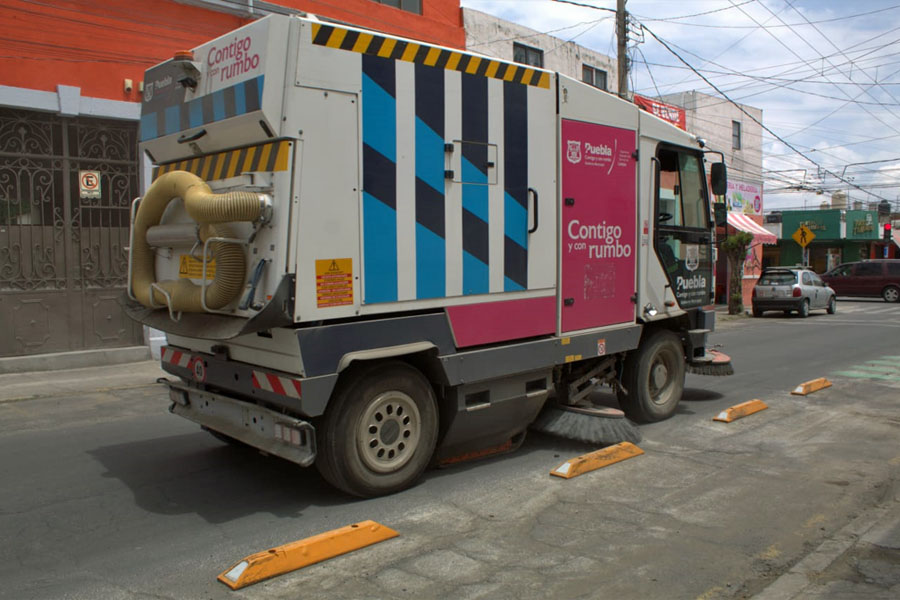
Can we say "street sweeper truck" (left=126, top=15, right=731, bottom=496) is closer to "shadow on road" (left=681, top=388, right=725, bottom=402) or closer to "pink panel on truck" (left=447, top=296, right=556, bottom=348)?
"pink panel on truck" (left=447, top=296, right=556, bottom=348)

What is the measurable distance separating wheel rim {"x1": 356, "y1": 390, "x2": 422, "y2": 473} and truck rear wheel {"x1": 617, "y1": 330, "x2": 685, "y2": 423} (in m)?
2.91

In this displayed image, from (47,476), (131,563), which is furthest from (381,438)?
(47,476)

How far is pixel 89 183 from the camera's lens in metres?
11.4

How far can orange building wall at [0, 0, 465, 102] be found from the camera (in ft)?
34.7

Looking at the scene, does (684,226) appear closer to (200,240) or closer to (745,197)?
(200,240)

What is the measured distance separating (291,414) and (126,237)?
835 centimetres

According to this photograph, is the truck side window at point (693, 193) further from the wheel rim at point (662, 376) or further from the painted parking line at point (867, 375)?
the painted parking line at point (867, 375)

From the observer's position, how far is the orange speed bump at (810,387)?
9352 millimetres

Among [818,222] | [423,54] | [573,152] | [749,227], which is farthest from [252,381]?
[818,222]

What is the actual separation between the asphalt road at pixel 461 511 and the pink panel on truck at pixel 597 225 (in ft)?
4.39

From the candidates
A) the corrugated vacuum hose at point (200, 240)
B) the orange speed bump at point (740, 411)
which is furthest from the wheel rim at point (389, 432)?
the orange speed bump at point (740, 411)

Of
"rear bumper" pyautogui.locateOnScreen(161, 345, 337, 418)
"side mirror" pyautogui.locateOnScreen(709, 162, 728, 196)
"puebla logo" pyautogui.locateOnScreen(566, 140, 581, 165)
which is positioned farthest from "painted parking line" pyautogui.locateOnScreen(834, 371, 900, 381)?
"rear bumper" pyautogui.locateOnScreen(161, 345, 337, 418)

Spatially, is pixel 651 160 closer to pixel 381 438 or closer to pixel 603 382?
pixel 603 382

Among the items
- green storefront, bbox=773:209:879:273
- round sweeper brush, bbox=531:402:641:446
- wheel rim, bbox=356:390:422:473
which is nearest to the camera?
wheel rim, bbox=356:390:422:473
